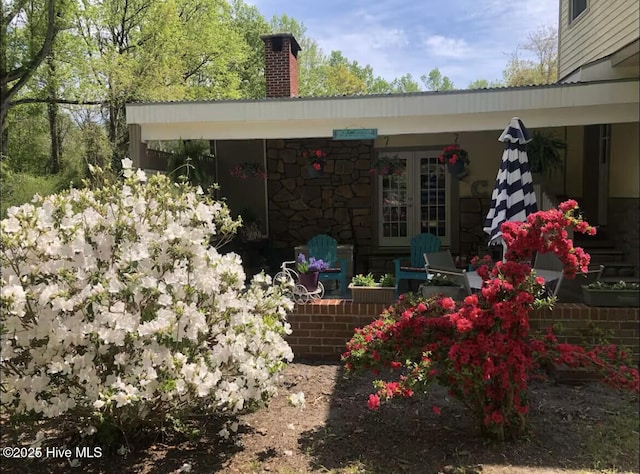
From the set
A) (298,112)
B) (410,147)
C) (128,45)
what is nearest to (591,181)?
(410,147)

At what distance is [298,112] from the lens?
6.65 meters

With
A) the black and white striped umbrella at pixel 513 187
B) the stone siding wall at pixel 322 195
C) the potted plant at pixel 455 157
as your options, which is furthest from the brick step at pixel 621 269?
the stone siding wall at pixel 322 195

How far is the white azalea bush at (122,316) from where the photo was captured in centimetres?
285

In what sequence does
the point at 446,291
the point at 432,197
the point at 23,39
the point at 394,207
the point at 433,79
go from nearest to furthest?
the point at 446,291
the point at 432,197
the point at 394,207
the point at 23,39
the point at 433,79

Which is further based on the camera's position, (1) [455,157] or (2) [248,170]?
(2) [248,170]

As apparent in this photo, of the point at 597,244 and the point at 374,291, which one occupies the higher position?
the point at 597,244

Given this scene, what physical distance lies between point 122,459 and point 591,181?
8.30 meters

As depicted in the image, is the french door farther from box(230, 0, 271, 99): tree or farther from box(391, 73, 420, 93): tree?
box(391, 73, 420, 93): tree

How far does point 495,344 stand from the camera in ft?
10.1

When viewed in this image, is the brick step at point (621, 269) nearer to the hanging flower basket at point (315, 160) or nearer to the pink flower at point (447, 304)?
the hanging flower basket at point (315, 160)

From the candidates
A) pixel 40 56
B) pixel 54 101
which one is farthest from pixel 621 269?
pixel 54 101

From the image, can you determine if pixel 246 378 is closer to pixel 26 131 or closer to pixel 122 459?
pixel 122 459

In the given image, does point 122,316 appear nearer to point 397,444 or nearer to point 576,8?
point 397,444

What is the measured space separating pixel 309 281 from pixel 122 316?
2932 mm
